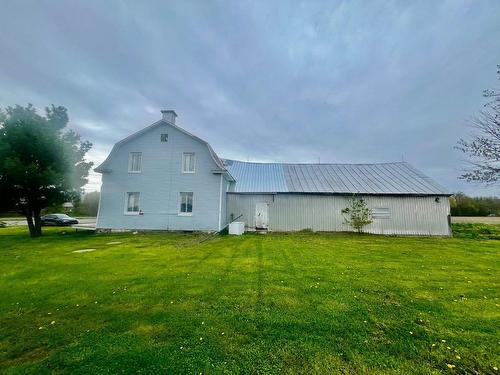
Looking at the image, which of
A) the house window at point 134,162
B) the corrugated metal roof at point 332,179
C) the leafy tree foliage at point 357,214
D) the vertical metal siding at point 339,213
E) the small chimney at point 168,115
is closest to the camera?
the house window at point 134,162

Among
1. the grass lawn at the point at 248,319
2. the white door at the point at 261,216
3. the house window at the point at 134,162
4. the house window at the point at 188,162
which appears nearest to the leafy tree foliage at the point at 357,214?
the white door at the point at 261,216

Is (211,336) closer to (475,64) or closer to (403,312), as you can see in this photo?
(403,312)

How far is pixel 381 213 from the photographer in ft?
63.2

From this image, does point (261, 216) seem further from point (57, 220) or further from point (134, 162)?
point (57, 220)

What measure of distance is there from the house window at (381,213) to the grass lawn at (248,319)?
1178 centimetres

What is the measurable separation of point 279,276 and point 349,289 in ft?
6.08

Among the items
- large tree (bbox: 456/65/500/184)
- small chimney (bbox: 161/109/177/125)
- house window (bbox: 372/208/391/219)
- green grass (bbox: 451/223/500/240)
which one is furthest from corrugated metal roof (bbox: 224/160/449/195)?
large tree (bbox: 456/65/500/184)

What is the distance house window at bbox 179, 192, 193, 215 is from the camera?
57.2 ft

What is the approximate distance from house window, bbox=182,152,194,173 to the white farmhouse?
74 mm

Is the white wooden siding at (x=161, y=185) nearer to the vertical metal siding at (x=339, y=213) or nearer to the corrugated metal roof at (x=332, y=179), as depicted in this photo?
the corrugated metal roof at (x=332, y=179)

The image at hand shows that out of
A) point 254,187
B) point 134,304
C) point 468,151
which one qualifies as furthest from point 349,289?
point 254,187

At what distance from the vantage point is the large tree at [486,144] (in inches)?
274

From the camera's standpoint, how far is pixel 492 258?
9.74 meters

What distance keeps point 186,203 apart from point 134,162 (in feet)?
17.1
